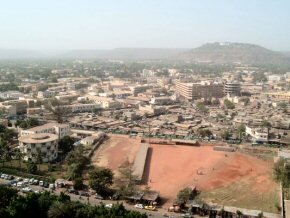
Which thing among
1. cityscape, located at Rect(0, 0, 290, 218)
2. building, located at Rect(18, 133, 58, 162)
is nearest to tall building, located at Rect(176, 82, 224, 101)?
cityscape, located at Rect(0, 0, 290, 218)

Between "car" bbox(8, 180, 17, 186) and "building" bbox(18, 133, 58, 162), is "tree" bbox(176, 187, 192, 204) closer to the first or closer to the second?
"car" bbox(8, 180, 17, 186)

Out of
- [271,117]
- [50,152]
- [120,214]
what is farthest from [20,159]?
[271,117]

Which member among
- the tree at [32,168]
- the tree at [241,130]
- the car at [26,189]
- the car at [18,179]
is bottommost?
the car at [18,179]

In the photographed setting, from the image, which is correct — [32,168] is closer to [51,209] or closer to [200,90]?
[51,209]

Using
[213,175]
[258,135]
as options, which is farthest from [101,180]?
[258,135]

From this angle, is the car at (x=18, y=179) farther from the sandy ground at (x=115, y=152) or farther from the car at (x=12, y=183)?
the sandy ground at (x=115, y=152)

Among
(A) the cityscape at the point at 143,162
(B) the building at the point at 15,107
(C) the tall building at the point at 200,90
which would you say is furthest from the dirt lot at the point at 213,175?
(C) the tall building at the point at 200,90
